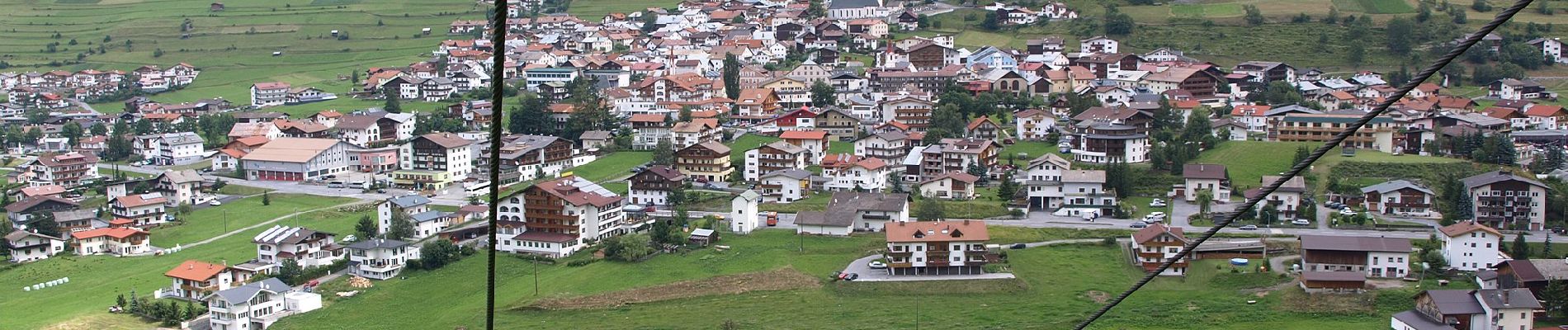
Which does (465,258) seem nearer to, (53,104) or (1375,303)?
(1375,303)

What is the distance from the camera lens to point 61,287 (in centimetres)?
984

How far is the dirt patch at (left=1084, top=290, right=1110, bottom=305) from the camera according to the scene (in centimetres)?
822

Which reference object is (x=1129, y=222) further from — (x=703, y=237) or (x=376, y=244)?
(x=376, y=244)

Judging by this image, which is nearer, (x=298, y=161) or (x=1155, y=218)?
(x=1155, y=218)

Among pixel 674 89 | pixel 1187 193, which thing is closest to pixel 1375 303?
pixel 1187 193

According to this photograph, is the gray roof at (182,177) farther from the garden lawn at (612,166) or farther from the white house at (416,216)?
the garden lawn at (612,166)

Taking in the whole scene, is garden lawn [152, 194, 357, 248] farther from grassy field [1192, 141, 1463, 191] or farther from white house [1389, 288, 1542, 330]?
white house [1389, 288, 1542, 330]

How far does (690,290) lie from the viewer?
29.0 feet

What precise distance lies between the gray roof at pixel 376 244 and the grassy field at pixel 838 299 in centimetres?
28

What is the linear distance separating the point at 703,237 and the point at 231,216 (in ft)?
16.0

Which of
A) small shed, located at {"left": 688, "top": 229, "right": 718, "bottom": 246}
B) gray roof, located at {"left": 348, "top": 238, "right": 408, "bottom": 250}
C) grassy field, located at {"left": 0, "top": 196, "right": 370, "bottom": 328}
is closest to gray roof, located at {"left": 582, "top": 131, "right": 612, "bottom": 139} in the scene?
grassy field, located at {"left": 0, "top": 196, "right": 370, "bottom": 328}

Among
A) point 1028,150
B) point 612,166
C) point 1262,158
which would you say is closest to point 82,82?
point 612,166

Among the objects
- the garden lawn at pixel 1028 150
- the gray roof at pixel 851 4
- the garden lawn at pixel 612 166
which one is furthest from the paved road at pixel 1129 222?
the gray roof at pixel 851 4

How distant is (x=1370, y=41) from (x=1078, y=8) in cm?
516
